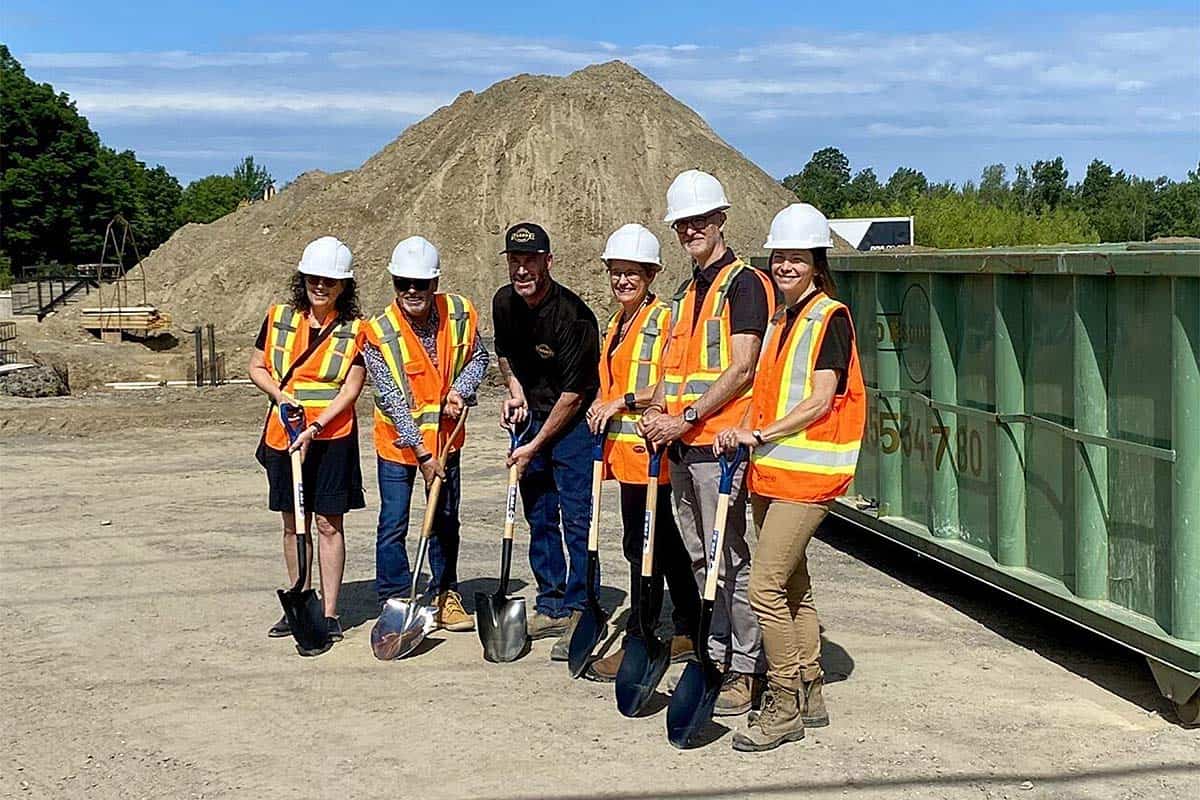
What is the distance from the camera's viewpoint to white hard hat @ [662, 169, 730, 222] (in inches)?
240

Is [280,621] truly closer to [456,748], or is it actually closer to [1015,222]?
[456,748]

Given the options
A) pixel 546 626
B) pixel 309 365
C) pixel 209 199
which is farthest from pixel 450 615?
pixel 209 199

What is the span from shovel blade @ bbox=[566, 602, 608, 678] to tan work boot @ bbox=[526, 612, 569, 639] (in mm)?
630

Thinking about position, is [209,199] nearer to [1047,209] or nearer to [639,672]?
[1047,209]

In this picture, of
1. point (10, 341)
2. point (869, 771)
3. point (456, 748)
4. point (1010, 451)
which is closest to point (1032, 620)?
point (1010, 451)

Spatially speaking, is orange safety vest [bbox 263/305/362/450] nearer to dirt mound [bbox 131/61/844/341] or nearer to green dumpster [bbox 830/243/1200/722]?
green dumpster [bbox 830/243/1200/722]

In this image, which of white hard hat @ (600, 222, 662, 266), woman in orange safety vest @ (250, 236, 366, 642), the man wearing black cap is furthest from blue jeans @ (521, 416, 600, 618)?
white hard hat @ (600, 222, 662, 266)

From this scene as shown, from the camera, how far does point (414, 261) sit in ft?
23.7

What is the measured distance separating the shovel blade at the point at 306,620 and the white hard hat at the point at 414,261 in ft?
5.18

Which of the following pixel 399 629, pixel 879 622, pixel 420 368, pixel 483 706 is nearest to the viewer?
pixel 483 706

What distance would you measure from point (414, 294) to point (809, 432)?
8.04ft

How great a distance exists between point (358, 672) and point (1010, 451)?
10.6 feet

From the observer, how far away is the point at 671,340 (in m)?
6.32

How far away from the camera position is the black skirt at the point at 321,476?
7.31 meters
